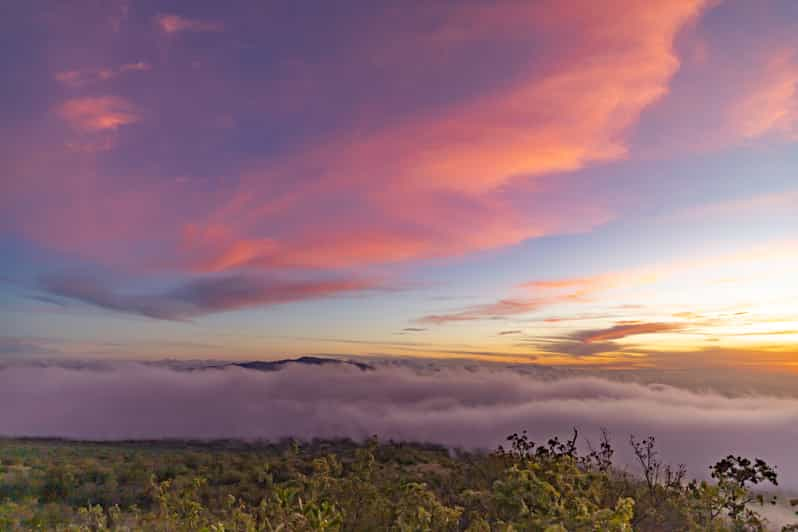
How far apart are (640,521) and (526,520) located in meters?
10.7

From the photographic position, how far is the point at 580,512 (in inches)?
393

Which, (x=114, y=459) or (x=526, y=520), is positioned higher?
(x=526, y=520)

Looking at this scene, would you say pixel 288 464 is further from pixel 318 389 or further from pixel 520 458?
pixel 318 389

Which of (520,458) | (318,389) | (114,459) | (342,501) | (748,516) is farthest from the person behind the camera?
(318,389)

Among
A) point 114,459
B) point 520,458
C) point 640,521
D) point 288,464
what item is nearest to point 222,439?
point 114,459

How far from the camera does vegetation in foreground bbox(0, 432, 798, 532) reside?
11.2m

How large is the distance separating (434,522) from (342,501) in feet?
21.3

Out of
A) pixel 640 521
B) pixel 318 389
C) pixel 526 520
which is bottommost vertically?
pixel 318 389

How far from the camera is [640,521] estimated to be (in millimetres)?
18719

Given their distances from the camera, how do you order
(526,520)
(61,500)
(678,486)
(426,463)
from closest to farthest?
(526,520) < (678,486) < (61,500) < (426,463)

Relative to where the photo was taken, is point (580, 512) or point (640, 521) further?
point (640, 521)

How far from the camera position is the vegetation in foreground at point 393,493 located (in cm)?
1122

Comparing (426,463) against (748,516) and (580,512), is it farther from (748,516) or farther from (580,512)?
(580,512)

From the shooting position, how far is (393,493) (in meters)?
18.7
